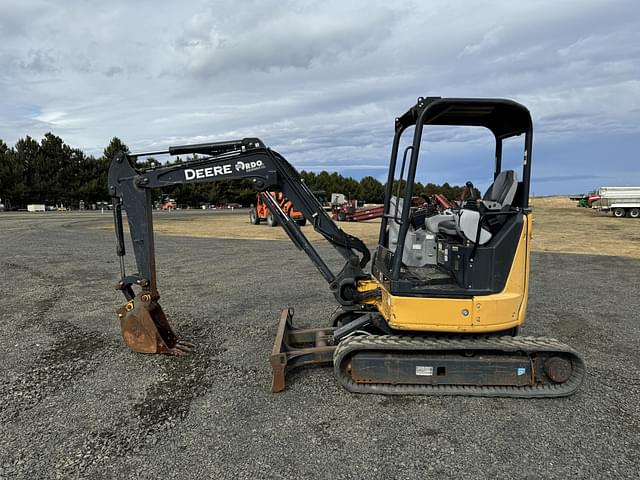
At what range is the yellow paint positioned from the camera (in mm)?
4645

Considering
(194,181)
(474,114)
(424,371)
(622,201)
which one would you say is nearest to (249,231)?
(194,181)

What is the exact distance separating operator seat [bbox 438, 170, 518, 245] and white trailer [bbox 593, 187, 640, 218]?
3671 cm

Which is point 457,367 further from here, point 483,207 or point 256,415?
point 256,415

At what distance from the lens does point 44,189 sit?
6225 centimetres

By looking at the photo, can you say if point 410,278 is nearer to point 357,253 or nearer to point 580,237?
point 357,253

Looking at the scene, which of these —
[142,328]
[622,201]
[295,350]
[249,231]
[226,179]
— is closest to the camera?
[295,350]

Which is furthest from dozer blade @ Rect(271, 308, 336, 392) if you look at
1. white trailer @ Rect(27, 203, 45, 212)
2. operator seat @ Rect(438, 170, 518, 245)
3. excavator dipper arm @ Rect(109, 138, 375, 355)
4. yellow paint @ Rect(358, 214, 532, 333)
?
white trailer @ Rect(27, 203, 45, 212)

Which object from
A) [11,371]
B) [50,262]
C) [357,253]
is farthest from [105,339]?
[50,262]

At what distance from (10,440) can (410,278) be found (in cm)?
395

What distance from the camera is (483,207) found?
191 inches

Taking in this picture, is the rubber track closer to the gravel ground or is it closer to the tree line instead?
the gravel ground

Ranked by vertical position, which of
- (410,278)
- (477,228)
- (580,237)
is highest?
(477,228)

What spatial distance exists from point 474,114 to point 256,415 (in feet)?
13.1

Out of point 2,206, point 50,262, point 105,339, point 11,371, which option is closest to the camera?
point 11,371
